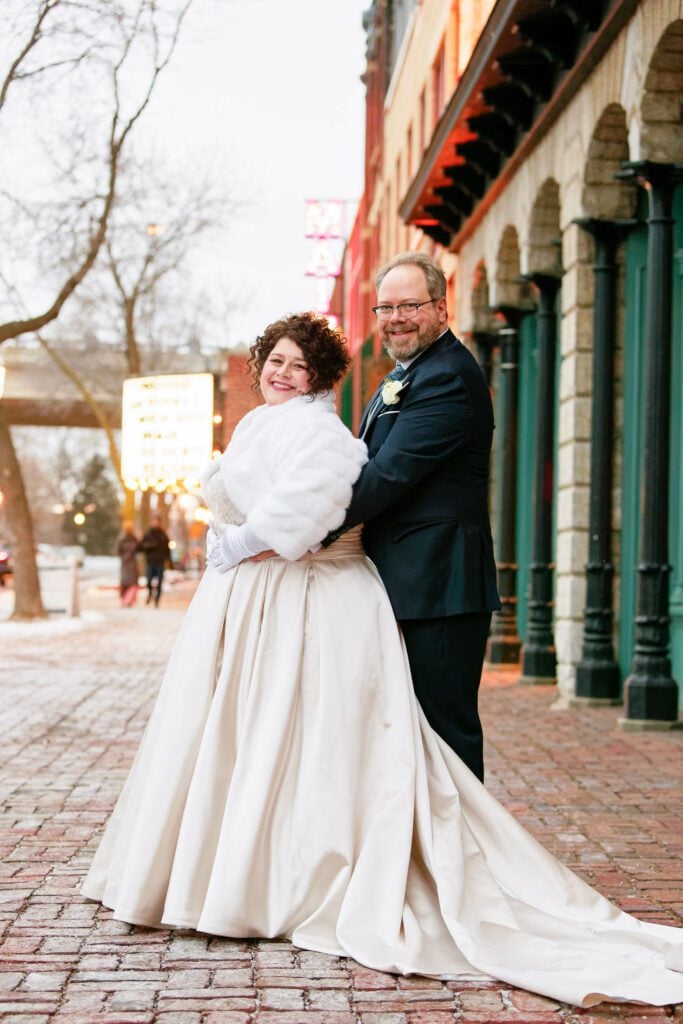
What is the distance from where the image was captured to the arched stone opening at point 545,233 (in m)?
14.6

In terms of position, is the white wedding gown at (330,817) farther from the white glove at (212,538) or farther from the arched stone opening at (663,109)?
the arched stone opening at (663,109)

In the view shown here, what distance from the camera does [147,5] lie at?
17.4 m

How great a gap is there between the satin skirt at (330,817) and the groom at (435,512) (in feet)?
0.32

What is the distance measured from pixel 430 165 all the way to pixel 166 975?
49.5 ft

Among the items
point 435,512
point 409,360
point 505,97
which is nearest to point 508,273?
point 505,97

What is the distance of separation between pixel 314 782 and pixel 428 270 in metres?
1.61

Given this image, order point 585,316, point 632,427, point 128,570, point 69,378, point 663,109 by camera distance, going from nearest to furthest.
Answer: point 663,109 < point 632,427 < point 585,316 < point 128,570 < point 69,378

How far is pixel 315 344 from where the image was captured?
16.5 ft

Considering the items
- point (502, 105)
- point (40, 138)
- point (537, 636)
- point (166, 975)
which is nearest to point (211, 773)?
point (166, 975)

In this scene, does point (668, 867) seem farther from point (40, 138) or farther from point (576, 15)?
point (40, 138)

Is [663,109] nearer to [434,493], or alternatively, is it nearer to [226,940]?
[434,493]

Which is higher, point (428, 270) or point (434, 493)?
point (428, 270)

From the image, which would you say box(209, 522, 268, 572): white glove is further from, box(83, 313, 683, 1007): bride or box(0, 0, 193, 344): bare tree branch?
box(0, 0, 193, 344): bare tree branch

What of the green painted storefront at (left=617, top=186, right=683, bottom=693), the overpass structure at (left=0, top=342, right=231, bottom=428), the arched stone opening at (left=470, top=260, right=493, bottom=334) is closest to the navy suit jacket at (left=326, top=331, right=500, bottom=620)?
the green painted storefront at (left=617, top=186, right=683, bottom=693)
